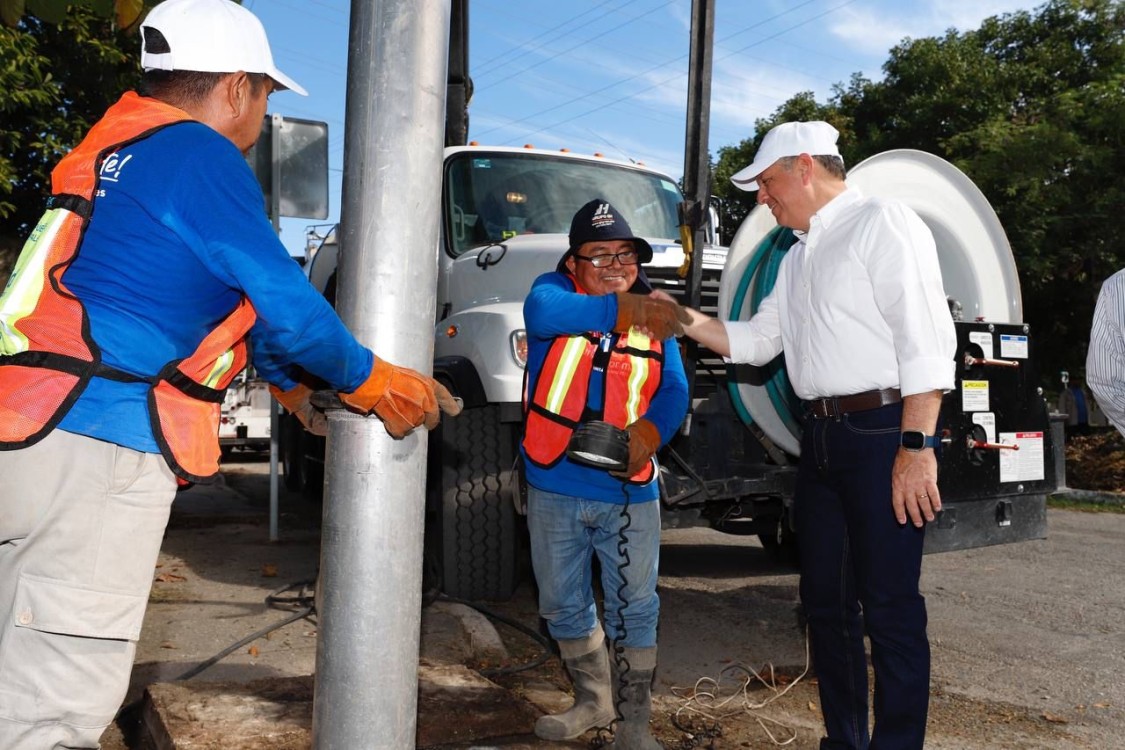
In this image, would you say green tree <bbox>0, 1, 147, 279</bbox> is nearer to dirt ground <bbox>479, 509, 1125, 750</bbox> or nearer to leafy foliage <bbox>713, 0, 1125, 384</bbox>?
dirt ground <bbox>479, 509, 1125, 750</bbox>

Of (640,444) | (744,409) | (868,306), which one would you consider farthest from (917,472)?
(744,409)

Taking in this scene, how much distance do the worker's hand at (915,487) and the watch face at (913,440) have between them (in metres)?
0.01

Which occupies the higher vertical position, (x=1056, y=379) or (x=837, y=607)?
(x=1056, y=379)

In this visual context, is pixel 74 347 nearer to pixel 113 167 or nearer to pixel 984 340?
pixel 113 167

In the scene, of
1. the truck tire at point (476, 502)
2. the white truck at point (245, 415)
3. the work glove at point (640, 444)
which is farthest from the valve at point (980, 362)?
the white truck at point (245, 415)

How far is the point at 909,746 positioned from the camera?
10.7 feet

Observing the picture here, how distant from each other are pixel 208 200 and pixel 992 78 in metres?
21.6

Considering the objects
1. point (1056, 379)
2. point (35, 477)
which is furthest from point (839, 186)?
point (1056, 379)

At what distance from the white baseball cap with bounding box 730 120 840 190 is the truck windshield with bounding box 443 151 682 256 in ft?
10.0

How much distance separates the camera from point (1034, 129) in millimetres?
15969

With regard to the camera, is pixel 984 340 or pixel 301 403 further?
pixel 984 340

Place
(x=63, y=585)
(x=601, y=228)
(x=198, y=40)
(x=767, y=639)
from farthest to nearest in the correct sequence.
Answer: (x=767, y=639) → (x=601, y=228) → (x=198, y=40) → (x=63, y=585)

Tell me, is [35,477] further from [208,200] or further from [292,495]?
[292,495]

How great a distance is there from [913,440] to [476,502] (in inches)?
109
